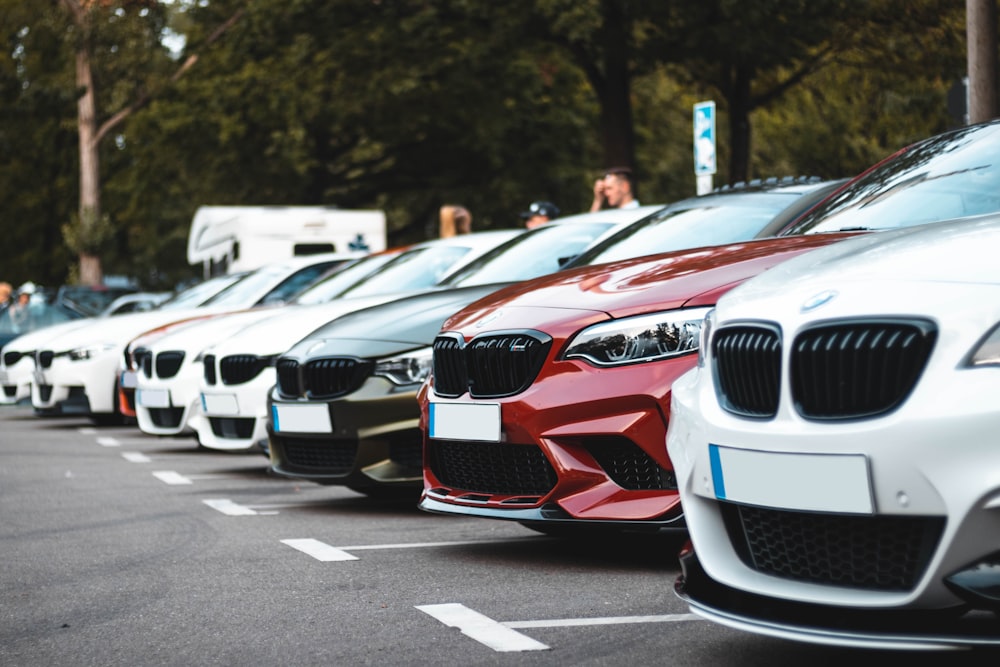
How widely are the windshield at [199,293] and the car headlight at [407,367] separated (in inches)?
308

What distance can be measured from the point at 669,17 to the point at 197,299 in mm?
10918

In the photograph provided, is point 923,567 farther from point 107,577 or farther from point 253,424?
point 253,424

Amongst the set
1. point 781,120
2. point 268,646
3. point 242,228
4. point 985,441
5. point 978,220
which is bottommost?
point 268,646

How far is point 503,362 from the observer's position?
18.8ft

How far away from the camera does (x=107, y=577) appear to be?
6062 millimetres

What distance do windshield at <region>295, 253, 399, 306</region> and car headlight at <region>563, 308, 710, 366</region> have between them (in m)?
5.80

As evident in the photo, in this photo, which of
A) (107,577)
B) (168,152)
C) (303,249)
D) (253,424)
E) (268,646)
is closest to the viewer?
(268,646)

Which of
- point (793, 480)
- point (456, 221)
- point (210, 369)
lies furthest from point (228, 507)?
point (456, 221)

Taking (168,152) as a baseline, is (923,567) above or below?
below

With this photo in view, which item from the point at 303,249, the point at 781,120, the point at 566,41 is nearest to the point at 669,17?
the point at 566,41

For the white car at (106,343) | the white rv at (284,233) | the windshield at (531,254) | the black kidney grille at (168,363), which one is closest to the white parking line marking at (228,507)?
the windshield at (531,254)

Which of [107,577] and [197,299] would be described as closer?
[107,577]

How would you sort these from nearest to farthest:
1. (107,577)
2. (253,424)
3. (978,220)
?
(978,220) < (107,577) < (253,424)

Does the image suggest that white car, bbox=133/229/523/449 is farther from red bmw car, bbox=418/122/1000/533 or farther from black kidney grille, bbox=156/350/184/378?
red bmw car, bbox=418/122/1000/533
